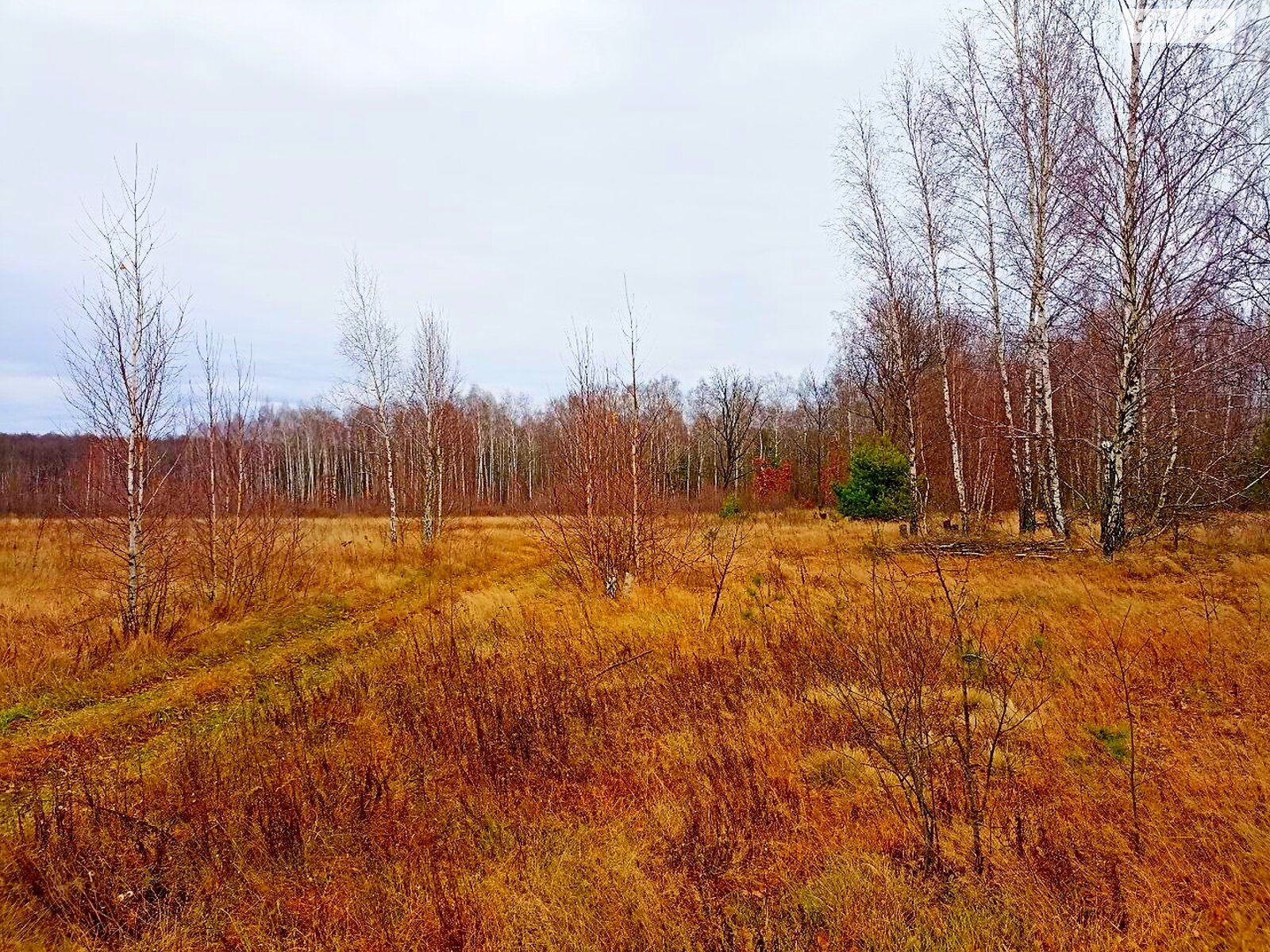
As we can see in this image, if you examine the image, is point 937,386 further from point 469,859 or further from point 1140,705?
point 469,859

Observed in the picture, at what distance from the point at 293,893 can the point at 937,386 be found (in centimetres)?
2674

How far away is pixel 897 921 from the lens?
248 cm

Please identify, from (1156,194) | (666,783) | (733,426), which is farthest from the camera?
(733,426)

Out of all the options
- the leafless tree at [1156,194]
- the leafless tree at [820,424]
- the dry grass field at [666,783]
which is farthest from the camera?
the leafless tree at [820,424]

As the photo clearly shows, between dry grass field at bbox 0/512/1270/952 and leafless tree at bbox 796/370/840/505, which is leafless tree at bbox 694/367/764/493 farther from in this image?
dry grass field at bbox 0/512/1270/952

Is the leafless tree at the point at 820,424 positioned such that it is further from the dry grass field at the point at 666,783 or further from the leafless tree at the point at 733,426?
the dry grass field at the point at 666,783

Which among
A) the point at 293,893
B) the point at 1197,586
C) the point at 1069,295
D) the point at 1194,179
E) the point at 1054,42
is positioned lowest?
the point at 293,893

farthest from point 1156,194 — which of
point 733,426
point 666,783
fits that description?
point 733,426

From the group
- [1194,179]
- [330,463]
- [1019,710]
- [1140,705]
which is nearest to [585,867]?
[1019,710]

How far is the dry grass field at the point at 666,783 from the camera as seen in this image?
2.57 metres

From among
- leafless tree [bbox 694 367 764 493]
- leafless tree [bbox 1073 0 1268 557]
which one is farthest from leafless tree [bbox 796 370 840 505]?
leafless tree [bbox 1073 0 1268 557]

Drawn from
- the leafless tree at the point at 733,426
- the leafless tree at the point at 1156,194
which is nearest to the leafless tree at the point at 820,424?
the leafless tree at the point at 733,426

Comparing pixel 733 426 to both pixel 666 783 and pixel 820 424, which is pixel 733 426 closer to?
pixel 820 424

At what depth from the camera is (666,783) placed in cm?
370
